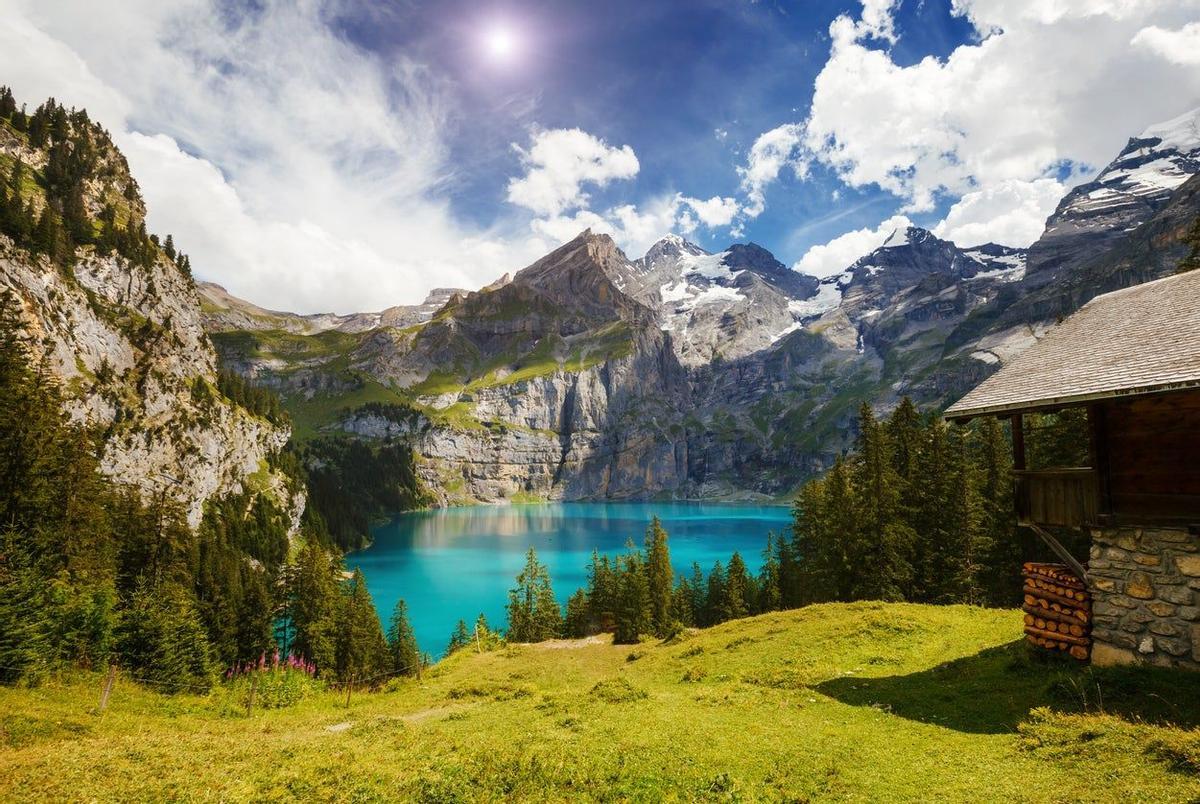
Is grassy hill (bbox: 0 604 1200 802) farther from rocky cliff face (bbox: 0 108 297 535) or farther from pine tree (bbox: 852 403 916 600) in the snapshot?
rocky cliff face (bbox: 0 108 297 535)

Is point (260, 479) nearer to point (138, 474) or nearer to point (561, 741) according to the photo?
point (138, 474)

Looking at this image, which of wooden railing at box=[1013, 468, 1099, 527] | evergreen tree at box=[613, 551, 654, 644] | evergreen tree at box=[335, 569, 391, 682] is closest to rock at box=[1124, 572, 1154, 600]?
wooden railing at box=[1013, 468, 1099, 527]

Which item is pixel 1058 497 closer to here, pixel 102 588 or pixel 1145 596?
pixel 1145 596

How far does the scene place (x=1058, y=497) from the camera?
16406 mm

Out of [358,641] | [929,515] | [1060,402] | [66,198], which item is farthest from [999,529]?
[66,198]

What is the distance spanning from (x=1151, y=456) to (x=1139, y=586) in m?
3.51

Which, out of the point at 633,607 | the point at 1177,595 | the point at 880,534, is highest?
the point at 1177,595

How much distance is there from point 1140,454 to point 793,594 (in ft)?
200

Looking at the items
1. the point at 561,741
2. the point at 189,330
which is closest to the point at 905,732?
the point at 561,741

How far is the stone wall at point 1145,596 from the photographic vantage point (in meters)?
13.1

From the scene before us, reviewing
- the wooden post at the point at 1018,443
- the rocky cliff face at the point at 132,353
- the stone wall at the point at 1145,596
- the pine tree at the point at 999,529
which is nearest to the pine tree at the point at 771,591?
the pine tree at the point at 999,529

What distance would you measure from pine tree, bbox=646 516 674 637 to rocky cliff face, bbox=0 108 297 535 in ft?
261

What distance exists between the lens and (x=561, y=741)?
15.8 m

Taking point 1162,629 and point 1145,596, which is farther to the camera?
point 1145,596
